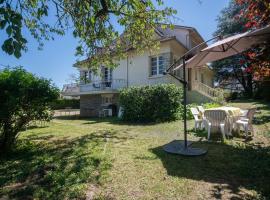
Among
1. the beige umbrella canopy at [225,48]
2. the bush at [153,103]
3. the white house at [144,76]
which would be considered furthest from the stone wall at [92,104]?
the beige umbrella canopy at [225,48]

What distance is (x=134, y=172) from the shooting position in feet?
16.0

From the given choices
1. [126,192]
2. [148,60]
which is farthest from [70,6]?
[148,60]

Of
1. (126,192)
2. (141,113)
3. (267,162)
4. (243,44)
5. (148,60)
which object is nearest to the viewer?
(126,192)

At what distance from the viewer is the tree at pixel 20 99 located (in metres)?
5.83

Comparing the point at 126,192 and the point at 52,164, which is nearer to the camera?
the point at 126,192

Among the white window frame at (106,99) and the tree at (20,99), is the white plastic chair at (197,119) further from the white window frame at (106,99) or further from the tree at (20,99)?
the white window frame at (106,99)

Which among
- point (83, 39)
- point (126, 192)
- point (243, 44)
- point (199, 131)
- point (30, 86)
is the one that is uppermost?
point (83, 39)

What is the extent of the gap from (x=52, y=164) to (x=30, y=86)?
239 cm

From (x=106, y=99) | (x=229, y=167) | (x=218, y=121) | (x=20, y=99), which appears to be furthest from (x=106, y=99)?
(x=229, y=167)

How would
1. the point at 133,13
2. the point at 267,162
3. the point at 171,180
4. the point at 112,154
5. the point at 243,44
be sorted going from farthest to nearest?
the point at 133,13 < the point at 243,44 < the point at 112,154 < the point at 267,162 < the point at 171,180

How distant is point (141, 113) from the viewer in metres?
14.2

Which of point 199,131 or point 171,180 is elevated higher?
point 199,131

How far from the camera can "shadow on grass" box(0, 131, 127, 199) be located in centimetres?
400

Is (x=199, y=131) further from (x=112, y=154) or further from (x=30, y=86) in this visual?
(x=30, y=86)
